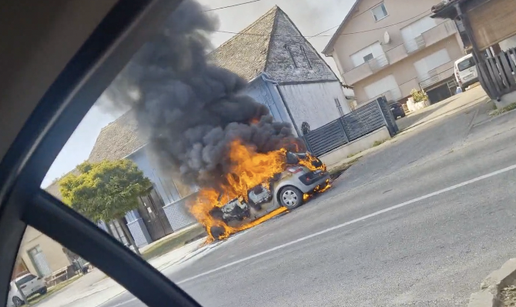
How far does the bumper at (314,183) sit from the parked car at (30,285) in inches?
259

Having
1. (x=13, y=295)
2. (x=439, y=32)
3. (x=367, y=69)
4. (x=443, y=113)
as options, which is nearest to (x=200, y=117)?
(x=443, y=113)

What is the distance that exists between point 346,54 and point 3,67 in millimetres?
3900

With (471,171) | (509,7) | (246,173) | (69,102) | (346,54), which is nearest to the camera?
(69,102)

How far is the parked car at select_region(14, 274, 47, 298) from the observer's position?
1243 millimetres

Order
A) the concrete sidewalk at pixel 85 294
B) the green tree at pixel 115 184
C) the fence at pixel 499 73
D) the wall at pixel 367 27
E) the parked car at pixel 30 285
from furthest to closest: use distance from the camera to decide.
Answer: the fence at pixel 499 73
the wall at pixel 367 27
the green tree at pixel 115 184
the concrete sidewalk at pixel 85 294
the parked car at pixel 30 285

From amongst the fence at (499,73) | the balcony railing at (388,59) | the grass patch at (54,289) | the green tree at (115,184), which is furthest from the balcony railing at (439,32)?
the grass patch at (54,289)

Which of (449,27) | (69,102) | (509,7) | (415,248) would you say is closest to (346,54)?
(415,248)

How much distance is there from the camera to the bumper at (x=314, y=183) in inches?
324

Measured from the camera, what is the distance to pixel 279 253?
5535 mm

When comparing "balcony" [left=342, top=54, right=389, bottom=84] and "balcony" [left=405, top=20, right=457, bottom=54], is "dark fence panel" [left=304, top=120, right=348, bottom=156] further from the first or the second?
"balcony" [left=342, top=54, right=389, bottom=84]

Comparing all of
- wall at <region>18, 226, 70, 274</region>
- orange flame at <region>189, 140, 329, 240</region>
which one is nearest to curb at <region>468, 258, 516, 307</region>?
wall at <region>18, 226, 70, 274</region>

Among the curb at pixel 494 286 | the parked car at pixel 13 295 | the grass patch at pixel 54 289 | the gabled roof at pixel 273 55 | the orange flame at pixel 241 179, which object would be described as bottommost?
the curb at pixel 494 286

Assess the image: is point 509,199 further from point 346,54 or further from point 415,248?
point 346,54

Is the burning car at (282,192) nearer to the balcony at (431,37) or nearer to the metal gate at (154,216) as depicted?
the balcony at (431,37)
